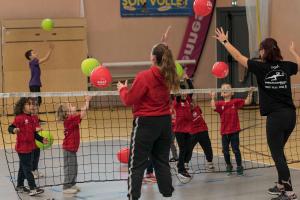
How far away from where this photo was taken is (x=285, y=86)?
5605mm

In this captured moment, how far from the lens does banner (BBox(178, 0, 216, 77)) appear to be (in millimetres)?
16250

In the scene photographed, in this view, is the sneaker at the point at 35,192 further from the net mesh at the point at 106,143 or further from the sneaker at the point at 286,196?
the sneaker at the point at 286,196

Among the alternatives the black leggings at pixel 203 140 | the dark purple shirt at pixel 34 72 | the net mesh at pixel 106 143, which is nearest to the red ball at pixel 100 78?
the net mesh at pixel 106 143

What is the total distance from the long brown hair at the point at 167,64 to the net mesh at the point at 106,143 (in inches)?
63.1

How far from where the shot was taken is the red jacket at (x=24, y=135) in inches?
243

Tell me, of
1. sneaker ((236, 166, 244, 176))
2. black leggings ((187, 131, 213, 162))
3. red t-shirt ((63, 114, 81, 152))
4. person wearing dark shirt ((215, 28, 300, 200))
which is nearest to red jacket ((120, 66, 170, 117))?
person wearing dark shirt ((215, 28, 300, 200))

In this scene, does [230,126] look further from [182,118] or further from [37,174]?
[37,174]

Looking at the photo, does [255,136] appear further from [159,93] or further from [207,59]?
[207,59]

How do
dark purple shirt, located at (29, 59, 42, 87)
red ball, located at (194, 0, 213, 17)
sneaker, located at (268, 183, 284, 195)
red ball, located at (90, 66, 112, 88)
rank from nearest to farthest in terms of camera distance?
sneaker, located at (268, 183, 284, 195)
red ball, located at (90, 66, 112, 88)
red ball, located at (194, 0, 213, 17)
dark purple shirt, located at (29, 59, 42, 87)

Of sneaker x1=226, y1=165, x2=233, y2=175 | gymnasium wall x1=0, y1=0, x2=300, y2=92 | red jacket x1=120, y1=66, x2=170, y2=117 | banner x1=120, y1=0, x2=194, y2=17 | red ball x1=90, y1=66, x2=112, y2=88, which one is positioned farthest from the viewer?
banner x1=120, y1=0, x2=194, y2=17

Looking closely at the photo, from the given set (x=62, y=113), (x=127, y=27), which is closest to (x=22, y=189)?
(x=62, y=113)

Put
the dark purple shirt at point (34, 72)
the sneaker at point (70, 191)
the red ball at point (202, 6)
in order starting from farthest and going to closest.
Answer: the dark purple shirt at point (34, 72) < the red ball at point (202, 6) < the sneaker at point (70, 191)

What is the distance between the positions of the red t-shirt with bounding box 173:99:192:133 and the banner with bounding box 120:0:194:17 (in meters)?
9.20

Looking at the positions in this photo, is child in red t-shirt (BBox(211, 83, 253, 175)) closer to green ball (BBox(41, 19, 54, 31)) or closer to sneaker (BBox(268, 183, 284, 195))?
sneaker (BBox(268, 183, 284, 195))
